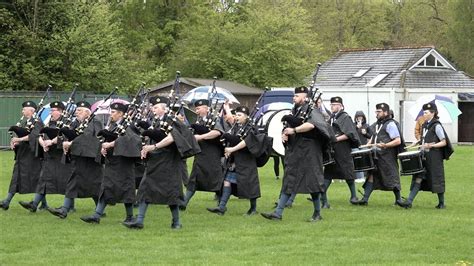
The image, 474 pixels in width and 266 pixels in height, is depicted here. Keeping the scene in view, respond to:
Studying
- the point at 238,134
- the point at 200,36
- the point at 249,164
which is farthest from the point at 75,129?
the point at 200,36

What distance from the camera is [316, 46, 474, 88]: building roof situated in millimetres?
50906

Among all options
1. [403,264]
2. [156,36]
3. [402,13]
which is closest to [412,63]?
[156,36]

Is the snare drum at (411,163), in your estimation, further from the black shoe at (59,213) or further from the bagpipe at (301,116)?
the black shoe at (59,213)

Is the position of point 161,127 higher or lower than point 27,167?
higher

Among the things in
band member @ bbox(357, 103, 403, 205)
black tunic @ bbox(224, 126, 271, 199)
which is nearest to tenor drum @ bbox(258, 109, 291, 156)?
band member @ bbox(357, 103, 403, 205)

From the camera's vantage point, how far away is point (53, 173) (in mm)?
15828

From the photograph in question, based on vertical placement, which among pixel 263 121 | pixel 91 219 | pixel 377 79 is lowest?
pixel 91 219

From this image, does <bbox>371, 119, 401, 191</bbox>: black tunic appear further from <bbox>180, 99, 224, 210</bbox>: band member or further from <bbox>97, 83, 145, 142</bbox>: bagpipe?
<bbox>97, 83, 145, 142</bbox>: bagpipe

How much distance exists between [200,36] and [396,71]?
10.8 m

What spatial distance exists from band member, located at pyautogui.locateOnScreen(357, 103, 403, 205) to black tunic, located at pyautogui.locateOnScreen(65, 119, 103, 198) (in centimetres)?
516

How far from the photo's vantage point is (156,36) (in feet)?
202

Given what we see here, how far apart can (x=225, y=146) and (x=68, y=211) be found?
2.82 metres

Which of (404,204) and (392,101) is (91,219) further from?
(392,101)

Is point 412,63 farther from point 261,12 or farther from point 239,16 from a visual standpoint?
point 239,16
